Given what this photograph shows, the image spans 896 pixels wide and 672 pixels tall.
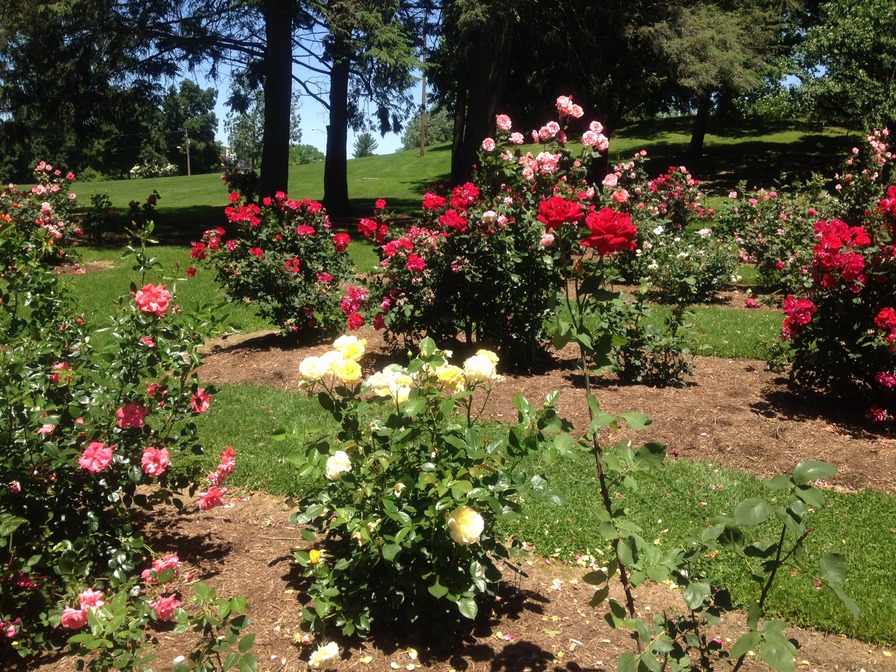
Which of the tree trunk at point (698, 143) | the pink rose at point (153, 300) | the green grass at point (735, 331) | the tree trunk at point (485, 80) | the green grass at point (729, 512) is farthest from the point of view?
the tree trunk at point (698, 143)

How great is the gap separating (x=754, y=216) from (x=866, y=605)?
8807mm

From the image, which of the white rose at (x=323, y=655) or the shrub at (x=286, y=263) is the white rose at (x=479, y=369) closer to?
the white rose at (x=323, y=655)

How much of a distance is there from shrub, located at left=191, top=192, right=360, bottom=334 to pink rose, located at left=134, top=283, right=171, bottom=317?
4.32 metres

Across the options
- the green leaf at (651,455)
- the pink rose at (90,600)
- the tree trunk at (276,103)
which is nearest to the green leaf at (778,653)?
the green leaf at (651,455)

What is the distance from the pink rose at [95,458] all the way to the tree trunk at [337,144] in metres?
15.2

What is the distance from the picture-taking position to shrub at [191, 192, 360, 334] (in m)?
7.27

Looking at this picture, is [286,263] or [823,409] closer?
[823,409]

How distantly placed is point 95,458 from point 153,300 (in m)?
0.63

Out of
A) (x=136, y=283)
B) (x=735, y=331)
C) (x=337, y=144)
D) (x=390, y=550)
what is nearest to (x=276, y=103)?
(x=337, y=144)

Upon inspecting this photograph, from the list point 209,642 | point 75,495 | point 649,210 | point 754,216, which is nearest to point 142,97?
point 649,210

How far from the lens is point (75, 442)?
2.72 metres

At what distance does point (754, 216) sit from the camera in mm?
10930

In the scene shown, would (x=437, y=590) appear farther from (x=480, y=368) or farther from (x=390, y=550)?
(x=480, y=368)

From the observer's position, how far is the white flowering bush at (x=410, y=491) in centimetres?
246
